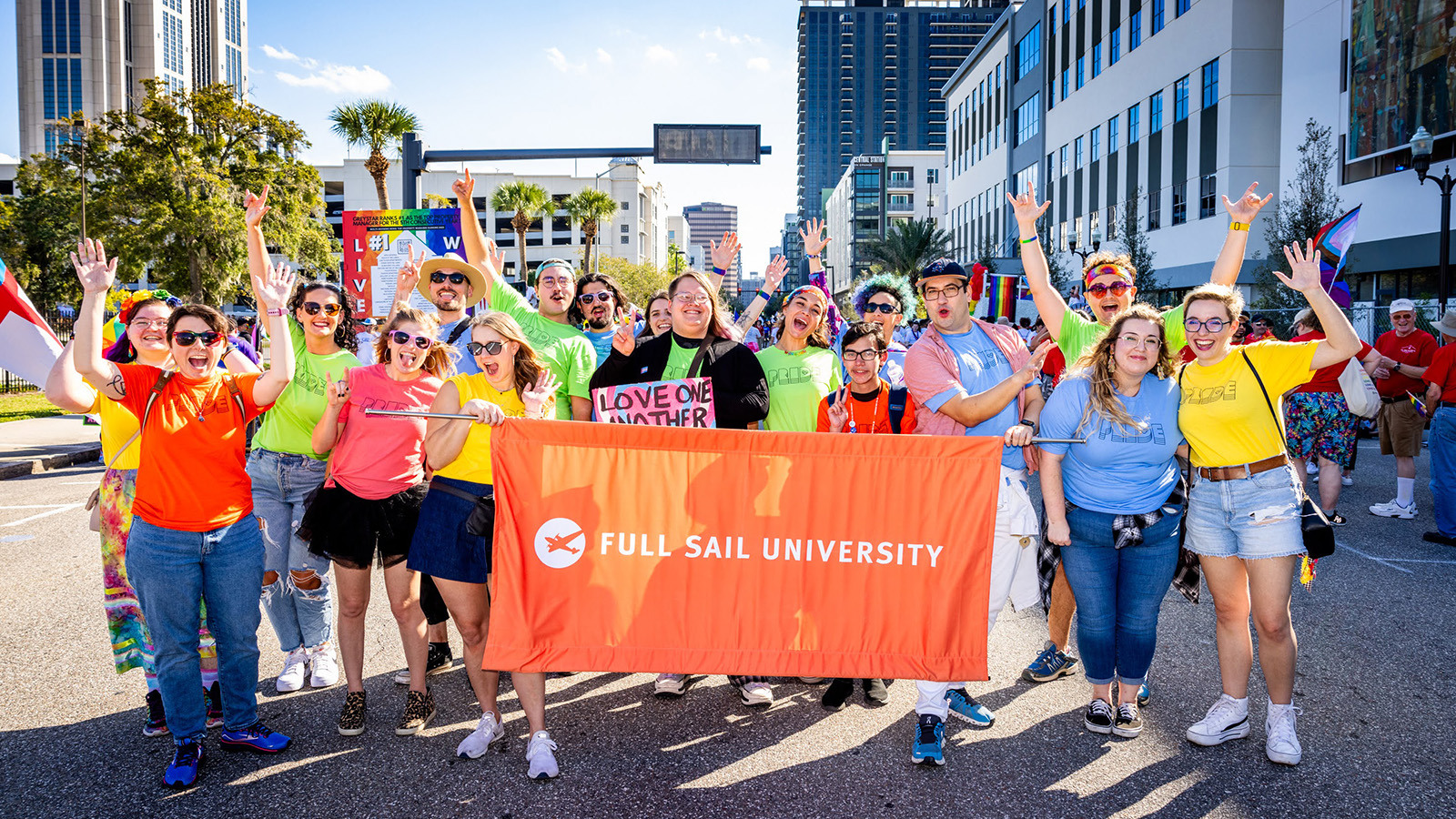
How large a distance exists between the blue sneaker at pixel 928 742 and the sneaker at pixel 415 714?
7.39 feet

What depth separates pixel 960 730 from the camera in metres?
4.27

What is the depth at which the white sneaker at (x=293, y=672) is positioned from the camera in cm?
469

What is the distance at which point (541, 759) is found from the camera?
375cm

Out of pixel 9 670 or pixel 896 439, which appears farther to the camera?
pixel 9 670

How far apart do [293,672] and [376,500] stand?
1.27m

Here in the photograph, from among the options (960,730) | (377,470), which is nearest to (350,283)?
(377,470)

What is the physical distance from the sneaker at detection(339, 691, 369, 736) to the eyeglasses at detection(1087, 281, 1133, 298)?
14.0 feet

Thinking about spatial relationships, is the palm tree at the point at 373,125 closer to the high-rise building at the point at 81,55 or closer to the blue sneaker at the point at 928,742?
the blue sneaker at the point at 928,742

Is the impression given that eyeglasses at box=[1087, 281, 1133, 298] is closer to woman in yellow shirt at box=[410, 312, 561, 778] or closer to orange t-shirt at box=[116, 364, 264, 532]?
woman in yellow shirt at box=[410, 312, 561, 778]

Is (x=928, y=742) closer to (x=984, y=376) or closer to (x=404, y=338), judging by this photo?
(x=984, y=376)

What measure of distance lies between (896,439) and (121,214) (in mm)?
32146

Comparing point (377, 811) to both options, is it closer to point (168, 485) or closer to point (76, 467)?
point (168, 485)

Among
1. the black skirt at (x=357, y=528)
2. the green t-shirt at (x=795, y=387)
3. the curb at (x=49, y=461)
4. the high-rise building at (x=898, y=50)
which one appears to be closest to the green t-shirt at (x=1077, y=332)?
the green t-shirt at (x=795, y=387)

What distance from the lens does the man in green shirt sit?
477 cm
